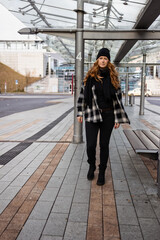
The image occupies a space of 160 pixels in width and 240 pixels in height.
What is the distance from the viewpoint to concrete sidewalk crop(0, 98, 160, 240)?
229 centimetres

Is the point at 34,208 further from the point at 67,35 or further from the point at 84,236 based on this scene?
the point at 67,35

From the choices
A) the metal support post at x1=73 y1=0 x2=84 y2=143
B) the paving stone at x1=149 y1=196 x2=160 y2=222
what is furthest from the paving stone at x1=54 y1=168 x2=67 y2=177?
the metal support post at x1=73 y1=0 x2=84 y2=143

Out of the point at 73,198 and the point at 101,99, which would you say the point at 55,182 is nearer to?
the point at 73,198

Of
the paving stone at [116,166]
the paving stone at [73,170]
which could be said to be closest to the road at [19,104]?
the paving stone at [73,170]

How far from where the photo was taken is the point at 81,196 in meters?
3.03

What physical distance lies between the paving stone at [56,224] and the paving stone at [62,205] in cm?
9

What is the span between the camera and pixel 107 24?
801 cm

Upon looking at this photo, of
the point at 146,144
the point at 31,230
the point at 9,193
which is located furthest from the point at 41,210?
the point at 146,144

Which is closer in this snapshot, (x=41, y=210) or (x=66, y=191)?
(x=41, y=210)

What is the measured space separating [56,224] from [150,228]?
34.8 inches

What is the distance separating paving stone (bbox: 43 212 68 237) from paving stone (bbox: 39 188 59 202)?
35 cm

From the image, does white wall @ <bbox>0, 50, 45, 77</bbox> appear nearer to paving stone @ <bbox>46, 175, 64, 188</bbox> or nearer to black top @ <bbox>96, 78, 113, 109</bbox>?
paving stone @ <bbox>46, 175, 64, 188</bbox>

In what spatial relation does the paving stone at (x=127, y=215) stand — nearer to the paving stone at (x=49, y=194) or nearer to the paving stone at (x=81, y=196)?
the paving stone at (x=81, y=196)

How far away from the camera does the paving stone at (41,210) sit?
2.52 m
